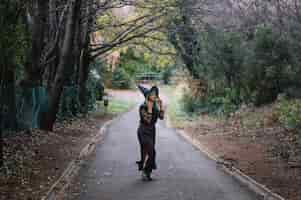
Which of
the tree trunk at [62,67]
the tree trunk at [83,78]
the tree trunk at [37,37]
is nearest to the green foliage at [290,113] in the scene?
the tree trunk at [62,67]

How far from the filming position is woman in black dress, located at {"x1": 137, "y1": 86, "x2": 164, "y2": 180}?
11367mm

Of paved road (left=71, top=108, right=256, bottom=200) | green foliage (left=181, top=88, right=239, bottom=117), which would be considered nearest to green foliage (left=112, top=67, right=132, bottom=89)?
green foliage (left=181, top=88, right=239, bottom=117)

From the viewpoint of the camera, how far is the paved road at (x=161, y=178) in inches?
385

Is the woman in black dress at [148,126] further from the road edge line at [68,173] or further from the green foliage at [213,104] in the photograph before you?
the green foliage at [213,104]

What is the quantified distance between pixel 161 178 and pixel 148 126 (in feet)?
3.94

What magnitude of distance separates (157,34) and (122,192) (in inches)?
1004

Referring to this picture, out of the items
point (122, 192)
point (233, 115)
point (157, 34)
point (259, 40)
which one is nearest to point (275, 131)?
point (259, 40)

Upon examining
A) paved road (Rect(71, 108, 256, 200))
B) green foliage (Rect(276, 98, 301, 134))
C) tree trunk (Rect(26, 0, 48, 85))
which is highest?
tree trunk (Rect(26, 0, 48, 85))

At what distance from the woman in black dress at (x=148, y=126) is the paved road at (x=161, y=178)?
1.14 feet

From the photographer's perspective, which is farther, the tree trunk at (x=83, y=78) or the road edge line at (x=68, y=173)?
the tree trunk at (x=83, y=78)

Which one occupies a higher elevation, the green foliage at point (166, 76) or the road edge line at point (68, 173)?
the green foliage at point (166, 76)

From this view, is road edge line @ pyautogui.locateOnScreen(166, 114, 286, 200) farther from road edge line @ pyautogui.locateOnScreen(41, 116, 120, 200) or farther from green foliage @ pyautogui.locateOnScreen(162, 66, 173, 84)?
green foliage @ pyautogui.locateOnScreen(162, 66, 173, 84)

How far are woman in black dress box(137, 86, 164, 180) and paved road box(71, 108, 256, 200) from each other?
35 cm

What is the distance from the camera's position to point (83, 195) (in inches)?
387
